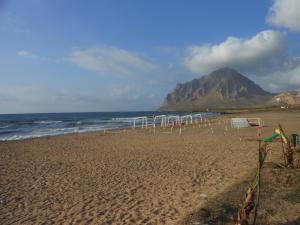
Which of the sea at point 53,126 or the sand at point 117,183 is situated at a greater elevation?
the sea at point 53,126

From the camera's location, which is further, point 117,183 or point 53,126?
point 53,126

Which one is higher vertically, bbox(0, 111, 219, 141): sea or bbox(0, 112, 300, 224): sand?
bbox(0, 111, 219, 141): sea

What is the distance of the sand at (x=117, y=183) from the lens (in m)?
6.52

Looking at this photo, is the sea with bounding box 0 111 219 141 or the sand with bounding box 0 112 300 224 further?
the sea with bounding box 0 111 219 141

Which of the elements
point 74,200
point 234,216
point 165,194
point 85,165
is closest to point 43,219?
point 74,200

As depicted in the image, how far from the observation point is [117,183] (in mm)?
9055

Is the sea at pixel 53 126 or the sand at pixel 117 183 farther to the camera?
the sea at pixel 53 126

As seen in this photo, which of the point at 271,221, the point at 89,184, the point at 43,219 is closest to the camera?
the point at 271,221

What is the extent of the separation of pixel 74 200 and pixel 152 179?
252 cm

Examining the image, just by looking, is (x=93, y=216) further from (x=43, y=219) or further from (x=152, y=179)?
(x=152, y=179)

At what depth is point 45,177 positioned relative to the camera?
10031 millimetres

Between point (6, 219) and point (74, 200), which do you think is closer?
point (6, 219)

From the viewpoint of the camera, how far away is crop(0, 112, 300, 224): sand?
21.4ft

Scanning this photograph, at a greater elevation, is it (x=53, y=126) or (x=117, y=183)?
(x=53, y=126)
